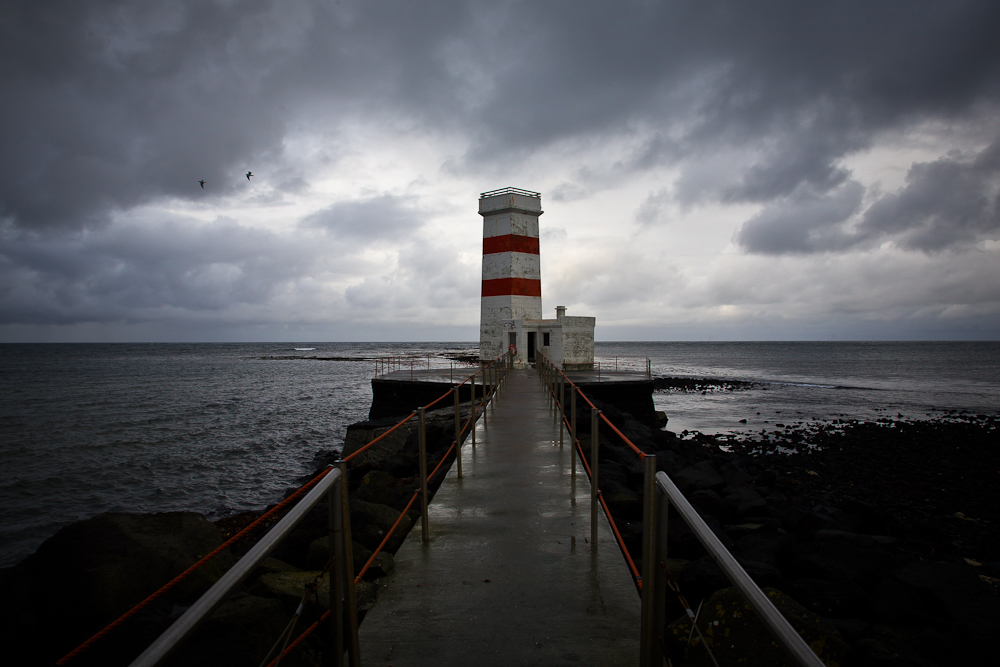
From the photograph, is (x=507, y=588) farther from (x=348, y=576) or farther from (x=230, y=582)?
(x=230, y=582)

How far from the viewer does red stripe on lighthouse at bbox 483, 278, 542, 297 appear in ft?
67.5

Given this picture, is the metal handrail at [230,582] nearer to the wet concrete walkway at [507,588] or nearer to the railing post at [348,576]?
the railing post at [348,576]

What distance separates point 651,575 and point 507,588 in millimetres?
1368

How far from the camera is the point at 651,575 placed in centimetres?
207

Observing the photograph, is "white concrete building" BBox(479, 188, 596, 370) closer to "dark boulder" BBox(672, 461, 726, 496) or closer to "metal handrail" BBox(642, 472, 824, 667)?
"dark boulder" BBox(672, 461, 726, 496)

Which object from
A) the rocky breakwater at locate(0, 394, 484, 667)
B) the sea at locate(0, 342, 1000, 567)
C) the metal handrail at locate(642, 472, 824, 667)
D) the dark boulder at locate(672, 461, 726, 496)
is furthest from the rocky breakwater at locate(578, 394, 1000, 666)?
the sea at locate(0, 342, 1000, 567)

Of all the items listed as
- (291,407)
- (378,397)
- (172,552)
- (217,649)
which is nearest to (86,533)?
(172,552)

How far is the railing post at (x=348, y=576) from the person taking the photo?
6.77ft

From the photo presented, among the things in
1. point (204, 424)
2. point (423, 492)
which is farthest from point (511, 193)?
point (423, 492)

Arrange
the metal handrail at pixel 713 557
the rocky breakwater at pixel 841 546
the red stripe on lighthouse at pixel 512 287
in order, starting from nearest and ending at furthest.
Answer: the metal handrail at pixel 713 557
the rocky breakwater at pixel 841 546
the red stripe on lighthouse at pixel 512 287

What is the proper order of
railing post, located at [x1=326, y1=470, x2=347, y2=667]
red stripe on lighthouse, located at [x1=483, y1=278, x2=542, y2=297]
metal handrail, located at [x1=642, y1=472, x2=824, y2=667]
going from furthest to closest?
red stripe on lighthouse, located at [x1=483, y1=278, x2=542, y2=297] < railing post, located at [x1=326, y1=470, x2=347, y2=667] < metal handrail, located at [x1=642, y1=472, x2=824, y2=667]

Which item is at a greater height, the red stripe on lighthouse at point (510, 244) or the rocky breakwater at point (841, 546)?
the red stripe on lighthouse at point (510, 244)

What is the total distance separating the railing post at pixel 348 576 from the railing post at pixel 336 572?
23mm

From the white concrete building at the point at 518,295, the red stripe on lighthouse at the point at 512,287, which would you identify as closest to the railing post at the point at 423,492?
the white concrete building at the point at 518,295
